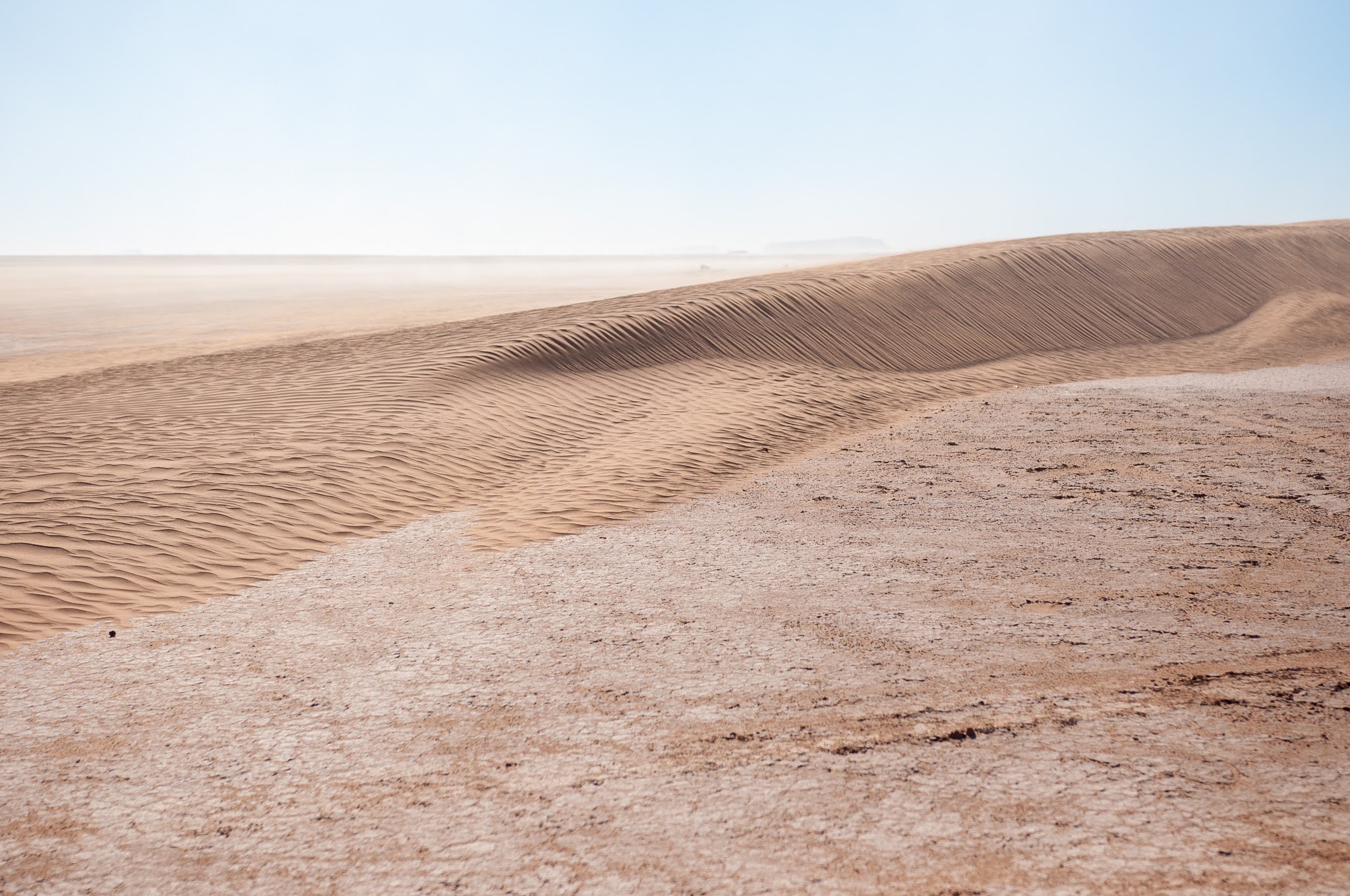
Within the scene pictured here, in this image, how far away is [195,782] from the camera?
3.71 m

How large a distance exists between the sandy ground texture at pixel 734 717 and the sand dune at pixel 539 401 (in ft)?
2.70

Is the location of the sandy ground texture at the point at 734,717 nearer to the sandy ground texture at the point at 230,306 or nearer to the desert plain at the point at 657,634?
the desert plain at the point at 657,634

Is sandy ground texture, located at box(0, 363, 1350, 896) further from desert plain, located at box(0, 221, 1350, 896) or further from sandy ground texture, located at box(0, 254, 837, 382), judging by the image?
sandy ground texture, located at box(0, 254, 837, 382)

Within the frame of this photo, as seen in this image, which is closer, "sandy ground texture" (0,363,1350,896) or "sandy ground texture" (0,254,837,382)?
"sandy ground texture" (0,363,1350,896)

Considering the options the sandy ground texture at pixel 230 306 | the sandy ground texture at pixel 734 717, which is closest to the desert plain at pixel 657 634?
the sandy ground texture at pixel 734 717

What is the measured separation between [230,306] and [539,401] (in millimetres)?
30226

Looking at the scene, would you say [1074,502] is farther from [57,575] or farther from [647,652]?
[57,575]

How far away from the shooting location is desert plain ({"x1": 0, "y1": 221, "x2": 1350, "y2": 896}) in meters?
3.20

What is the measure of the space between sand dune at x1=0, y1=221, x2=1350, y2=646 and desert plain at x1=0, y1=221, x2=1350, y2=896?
0.20 feet

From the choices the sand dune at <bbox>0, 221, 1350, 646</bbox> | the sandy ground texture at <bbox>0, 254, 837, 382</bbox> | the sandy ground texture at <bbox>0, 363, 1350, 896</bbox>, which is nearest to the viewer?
the sandy ground texture at <bbox>0, 363, 1350, 896</bbox>

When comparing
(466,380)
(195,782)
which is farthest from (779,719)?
(466,380)

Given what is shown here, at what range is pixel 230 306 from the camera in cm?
3609

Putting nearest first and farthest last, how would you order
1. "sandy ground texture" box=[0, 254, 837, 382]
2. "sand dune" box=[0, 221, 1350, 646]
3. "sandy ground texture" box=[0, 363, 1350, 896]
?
"sandy ground texture" box=[0, 363, 1350, 896], "sand dune" box=[0, 221, 1350, 646], "sandy ground texture" box=[0, 254, 837, 382]

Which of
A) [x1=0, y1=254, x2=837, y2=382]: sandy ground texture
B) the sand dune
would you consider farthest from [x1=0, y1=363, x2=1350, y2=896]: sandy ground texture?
[x1=0, y1=254, x2=837, y2=382]: sandy ground texture
